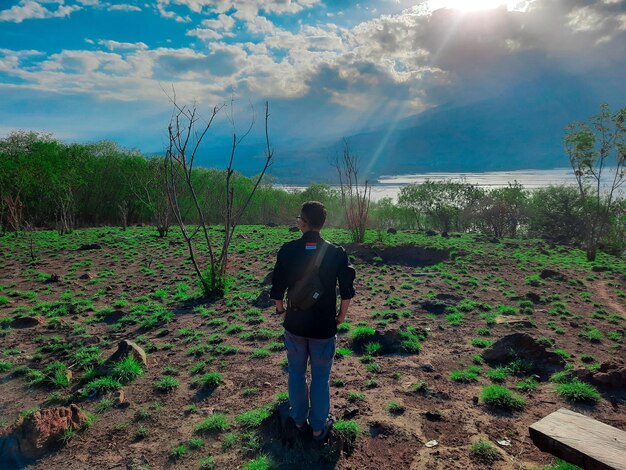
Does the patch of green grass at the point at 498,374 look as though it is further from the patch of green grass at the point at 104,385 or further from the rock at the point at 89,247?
the rock at the point at 89,247

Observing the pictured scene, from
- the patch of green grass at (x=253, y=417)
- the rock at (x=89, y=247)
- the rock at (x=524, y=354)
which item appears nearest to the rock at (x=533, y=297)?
the rock at (x=524, y=354)

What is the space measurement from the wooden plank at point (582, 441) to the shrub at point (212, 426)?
3221 millimetres

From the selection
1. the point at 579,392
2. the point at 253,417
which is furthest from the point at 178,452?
the point at 579,392

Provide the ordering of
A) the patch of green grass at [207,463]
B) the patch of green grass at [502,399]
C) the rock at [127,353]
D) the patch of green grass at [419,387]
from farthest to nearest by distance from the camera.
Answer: the rock at [127,353], the patch of green grass at [419,387], the patch of green grass at [502,399], the patch of green grass at [207,463]

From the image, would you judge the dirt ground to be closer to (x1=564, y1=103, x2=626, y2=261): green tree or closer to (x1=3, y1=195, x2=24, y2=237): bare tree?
(x1=3, y1=195, x2=24, y2=237): bare tree

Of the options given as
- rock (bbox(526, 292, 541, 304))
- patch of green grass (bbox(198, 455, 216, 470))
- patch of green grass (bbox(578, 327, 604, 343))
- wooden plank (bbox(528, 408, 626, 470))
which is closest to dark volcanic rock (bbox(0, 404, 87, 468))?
patch of green grass (bbox(198, 455, 216, 470))

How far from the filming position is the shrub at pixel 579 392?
4910 mm

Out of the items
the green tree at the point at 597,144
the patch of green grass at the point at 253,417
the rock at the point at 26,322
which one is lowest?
the patch of green grass at the point at 253,417

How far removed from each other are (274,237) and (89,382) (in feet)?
54.8

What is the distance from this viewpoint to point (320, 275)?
357 cm

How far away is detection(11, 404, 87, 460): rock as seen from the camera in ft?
12.5

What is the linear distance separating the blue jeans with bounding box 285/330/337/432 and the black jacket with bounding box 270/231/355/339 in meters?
0.12

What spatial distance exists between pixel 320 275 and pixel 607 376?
465cm

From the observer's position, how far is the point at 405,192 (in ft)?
148
